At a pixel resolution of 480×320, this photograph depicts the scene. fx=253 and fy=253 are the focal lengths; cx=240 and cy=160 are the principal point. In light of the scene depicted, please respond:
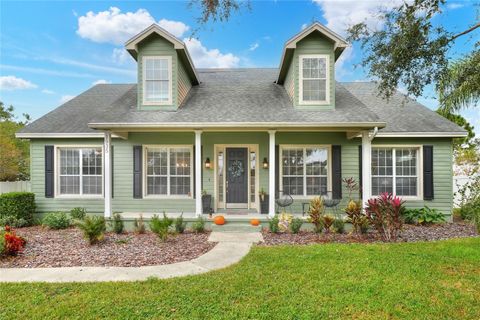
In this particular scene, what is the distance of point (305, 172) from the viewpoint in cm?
895

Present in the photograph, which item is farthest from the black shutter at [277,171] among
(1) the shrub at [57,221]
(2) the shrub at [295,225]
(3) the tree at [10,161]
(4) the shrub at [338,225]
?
(3) the tree at [10,161]

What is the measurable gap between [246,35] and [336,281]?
10.9 meters

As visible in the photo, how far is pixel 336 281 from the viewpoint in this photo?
13.1ft

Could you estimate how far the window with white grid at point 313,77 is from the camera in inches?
334

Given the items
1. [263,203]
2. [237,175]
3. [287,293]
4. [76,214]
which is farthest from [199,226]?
[76,214]

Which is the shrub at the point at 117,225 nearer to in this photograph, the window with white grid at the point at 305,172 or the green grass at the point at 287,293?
the green grass at the point at 287,293

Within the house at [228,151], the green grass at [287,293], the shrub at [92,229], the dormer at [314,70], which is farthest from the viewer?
the house at [228,151]

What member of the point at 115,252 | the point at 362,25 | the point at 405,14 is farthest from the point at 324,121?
the point at 115,252

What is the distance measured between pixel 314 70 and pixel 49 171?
9.83 m

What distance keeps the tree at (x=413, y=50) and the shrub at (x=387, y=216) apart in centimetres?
272

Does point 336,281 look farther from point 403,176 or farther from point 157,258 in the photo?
point 403,176

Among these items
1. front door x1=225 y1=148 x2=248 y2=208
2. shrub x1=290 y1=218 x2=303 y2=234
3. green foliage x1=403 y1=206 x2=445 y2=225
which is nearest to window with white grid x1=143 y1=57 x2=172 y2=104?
front door x1=225 y1=148 x2=248 y2=208

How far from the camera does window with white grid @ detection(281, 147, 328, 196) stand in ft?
29.3

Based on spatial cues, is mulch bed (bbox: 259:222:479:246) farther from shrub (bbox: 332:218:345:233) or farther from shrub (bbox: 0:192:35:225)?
shrub (bbox: 0:192:35:225)
